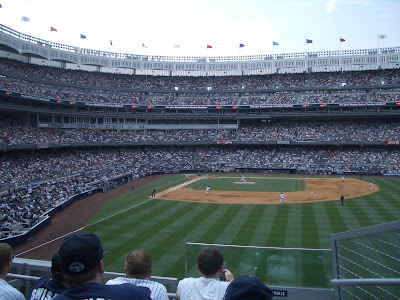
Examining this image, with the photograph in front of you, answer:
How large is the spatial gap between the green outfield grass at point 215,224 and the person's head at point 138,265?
13.5m

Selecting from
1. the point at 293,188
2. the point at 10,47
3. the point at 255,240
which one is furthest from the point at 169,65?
the point at 255,240

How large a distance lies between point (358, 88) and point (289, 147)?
19.8m

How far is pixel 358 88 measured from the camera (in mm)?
70188

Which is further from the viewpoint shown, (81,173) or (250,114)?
(250,114)

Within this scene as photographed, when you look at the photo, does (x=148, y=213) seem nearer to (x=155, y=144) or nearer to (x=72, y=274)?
(x=72, y=274)

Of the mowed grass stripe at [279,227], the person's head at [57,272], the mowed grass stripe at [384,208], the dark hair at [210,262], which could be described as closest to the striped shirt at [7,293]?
the person's head at [57,272]

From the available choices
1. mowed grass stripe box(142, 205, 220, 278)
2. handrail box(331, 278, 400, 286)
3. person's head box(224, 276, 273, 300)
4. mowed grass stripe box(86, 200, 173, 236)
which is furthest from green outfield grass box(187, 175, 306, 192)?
person's head box(224, 276, 273, 300)

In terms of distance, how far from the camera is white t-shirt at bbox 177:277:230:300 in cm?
412

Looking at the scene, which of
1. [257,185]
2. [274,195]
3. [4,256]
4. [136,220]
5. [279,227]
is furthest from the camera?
[257,185]

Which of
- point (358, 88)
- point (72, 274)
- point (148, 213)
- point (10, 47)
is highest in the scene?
point (10, 47)

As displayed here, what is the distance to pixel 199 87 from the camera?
8062 cm

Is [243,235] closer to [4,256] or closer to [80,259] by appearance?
[4,256]

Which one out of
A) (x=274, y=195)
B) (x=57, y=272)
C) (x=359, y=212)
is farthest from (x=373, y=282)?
(x=274, y=195)

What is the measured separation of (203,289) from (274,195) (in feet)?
118
